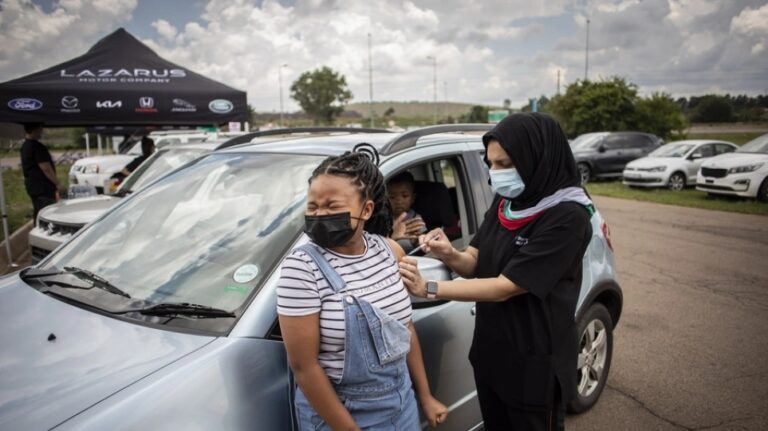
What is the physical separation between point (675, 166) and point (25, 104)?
16.4 m

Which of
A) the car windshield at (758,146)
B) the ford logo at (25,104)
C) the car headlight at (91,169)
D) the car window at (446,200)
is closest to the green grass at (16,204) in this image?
the car headlight at (91,169)

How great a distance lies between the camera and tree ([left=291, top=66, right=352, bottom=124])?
84.8 metres

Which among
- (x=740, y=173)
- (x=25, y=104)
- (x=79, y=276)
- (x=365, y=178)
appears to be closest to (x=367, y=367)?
(x=365, y=178)

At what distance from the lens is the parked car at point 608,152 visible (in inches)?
722

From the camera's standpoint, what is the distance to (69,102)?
7715 mm

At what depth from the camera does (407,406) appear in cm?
179

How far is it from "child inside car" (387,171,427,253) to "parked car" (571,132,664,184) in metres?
16.2

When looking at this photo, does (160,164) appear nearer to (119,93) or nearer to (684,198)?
(119,93)

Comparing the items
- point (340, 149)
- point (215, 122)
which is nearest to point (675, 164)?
point (215, 122)

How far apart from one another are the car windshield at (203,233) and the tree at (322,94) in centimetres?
8312

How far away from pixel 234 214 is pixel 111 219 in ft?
2.96

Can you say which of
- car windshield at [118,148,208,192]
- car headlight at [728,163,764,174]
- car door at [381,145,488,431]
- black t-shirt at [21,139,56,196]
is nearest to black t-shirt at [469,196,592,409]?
car door at [381,145,488,431]

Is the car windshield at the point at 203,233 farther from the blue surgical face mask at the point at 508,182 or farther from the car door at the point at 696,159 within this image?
the car door at the point at 696,159

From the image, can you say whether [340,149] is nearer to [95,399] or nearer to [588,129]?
[95,399]
